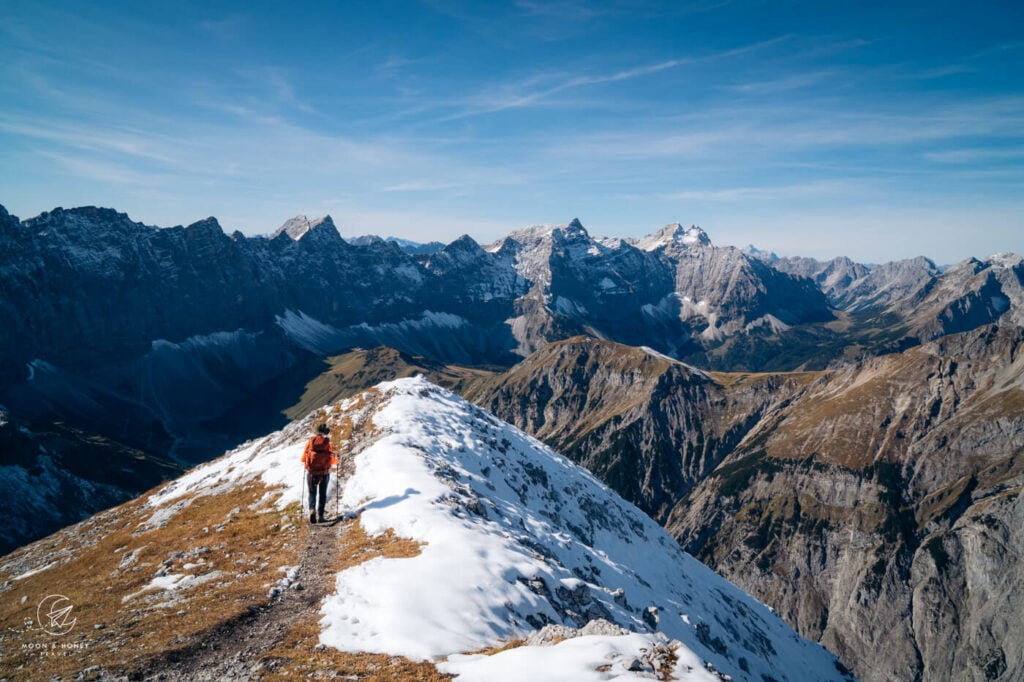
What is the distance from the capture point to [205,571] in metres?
31.9

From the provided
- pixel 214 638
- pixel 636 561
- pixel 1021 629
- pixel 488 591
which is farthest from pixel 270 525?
pixel 1021 629

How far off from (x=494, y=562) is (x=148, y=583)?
70.0 feet

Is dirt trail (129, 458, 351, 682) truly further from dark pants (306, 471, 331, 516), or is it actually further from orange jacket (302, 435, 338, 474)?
orange jacket (302, 435, 338, 474)

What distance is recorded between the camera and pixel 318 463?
35.9 metres

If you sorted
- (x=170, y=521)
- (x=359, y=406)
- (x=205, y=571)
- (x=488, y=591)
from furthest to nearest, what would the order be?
1. (x=359, y=406)
2. (x=170, y=521)
3. (x=205, y=571)
4. (x=488, y=591)

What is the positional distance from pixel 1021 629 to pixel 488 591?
21418 cm

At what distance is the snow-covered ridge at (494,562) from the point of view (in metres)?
24.3

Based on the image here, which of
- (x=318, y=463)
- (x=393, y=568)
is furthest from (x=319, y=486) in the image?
(x=393, y=568)

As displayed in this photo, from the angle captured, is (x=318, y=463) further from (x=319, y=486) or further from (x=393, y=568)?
(x=393, y=568)

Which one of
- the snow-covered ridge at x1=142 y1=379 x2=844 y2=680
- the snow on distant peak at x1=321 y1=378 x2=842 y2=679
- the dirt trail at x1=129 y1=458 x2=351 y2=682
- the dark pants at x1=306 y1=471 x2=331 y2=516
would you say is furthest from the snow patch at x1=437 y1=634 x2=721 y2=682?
the dark pants at x1=306 y1=471 x2=331 y2=516

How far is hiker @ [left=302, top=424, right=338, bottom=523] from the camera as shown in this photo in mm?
35500

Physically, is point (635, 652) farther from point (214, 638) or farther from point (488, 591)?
point (214, 638)
